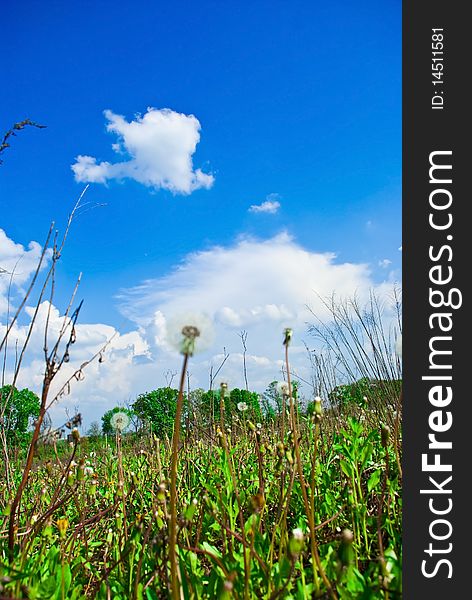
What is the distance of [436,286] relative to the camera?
1402 millimetres

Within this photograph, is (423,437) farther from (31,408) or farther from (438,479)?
(31,408)

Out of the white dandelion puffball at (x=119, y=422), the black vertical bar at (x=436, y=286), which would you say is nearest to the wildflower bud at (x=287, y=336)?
the black vertical bar at (x=436, y=286)

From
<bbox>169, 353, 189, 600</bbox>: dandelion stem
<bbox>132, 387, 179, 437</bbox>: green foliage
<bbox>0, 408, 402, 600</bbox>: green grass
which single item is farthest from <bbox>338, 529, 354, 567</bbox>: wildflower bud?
<bbox>132, 387, 179, 437</bbox>: green foliage

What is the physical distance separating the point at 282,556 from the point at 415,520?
16.1 inches

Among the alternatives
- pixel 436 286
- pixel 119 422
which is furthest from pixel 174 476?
pixel 119 422

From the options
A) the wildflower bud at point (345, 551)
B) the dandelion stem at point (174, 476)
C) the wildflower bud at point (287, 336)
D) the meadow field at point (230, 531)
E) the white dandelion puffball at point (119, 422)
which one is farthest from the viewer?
the white dandelion puffball at point (119, 422)

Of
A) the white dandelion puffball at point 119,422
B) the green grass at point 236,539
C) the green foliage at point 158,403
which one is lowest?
the green grass at point 236,539

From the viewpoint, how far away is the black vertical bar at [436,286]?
1317mm

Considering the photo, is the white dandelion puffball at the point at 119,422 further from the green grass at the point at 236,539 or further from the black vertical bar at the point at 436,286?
the black vertical bar at the point at 436,286

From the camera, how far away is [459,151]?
1.42 meters

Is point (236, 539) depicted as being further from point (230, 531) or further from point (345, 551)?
point (345, 551)

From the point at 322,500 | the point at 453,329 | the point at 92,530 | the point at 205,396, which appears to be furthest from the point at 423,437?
the point at 205,396

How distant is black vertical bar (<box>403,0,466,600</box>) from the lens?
4.32 feet

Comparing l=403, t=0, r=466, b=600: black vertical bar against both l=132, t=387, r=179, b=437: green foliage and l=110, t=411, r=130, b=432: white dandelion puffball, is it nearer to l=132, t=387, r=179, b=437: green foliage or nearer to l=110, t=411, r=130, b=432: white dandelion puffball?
l=110, t=411, r=130, b=432: white dandelion puffball
